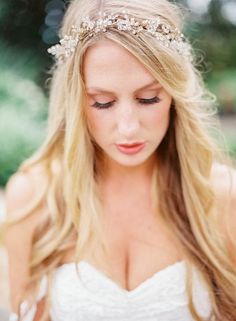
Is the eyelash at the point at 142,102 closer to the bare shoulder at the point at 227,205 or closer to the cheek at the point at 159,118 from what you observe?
the cheek at the point at 159,118

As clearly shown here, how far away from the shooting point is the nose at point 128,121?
1.13 metres

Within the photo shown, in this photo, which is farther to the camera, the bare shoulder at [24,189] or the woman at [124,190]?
the bare shoulder at [24,189]

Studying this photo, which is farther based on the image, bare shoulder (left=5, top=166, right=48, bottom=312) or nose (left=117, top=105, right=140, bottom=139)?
bare shoulder (left=5, top=166, right=48, bottom=312)

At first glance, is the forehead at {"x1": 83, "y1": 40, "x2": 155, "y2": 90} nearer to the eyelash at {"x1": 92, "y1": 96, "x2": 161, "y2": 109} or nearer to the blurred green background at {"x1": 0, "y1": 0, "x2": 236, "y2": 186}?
the eyelash at {"x1": 92, "y1": 96, "x2": 161, "y2": 109}

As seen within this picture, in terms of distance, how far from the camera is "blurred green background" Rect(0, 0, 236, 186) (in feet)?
5.70

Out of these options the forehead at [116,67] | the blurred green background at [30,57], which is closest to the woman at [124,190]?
the forehead at [116,67]

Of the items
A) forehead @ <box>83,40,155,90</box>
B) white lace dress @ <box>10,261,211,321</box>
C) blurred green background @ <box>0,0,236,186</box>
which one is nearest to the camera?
forehead @ <box>83,40,155,90</box>

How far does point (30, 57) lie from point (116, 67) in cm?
76

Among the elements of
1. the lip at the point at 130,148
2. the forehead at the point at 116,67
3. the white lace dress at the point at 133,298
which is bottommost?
the white lace dress at the point at 133,298

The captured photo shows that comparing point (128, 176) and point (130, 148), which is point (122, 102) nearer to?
point (130, 148)

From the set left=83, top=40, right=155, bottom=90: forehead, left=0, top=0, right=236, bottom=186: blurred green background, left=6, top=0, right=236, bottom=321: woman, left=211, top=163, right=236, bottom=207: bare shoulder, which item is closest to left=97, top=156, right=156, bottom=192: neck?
left=6, top=0, right=236, bottom=321: woman

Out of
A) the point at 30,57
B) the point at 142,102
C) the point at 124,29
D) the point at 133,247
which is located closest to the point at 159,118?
the point at 142,102

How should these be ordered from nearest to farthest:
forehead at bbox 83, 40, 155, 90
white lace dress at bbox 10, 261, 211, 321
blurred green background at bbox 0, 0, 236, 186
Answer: forehead at bbox 83, 40, 155, 90 < white lace dress at bbox 10, 261, 211, 321 < blurred green background at bbox 0, 0, 236, 186

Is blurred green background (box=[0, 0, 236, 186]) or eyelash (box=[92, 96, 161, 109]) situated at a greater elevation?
blurred green background (box=[0, 0, 236, 186])
